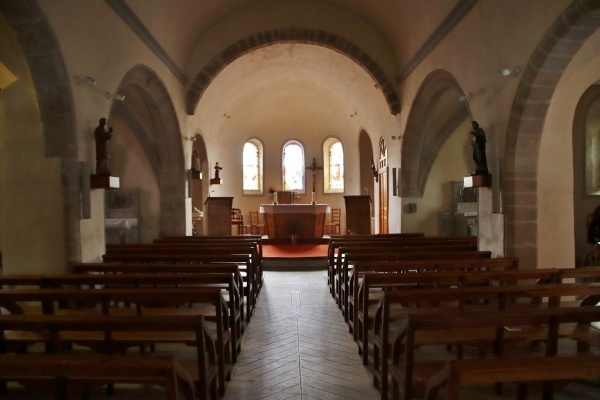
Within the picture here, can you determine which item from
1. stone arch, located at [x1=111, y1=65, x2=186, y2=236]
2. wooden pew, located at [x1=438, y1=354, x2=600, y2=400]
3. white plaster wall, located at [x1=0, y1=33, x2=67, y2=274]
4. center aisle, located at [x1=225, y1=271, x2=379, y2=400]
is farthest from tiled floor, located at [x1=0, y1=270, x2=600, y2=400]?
stone arch, located at [x1=111, y1=65, x2=186, y2=236]

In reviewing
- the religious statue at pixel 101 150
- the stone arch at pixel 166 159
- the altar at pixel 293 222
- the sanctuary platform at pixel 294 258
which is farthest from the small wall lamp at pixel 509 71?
the altar at pixel 293 222

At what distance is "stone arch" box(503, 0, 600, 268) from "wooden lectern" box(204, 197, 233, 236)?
320 inches

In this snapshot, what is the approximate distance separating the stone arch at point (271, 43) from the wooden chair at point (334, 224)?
7035 millimetres

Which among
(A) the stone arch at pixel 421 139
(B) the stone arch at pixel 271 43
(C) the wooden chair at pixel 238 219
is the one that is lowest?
(C) the wooden chair at pixel 238 219

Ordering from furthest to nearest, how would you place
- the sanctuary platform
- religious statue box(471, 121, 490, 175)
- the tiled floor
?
1. the sanctuary platform
2. religious statue box(471, 121, 490, 175)
3. the tiled floor

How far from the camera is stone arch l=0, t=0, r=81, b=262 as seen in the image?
15.8 feet

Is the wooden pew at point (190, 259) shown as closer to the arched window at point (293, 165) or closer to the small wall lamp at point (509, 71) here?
the small wall lamp at point (509, 71)

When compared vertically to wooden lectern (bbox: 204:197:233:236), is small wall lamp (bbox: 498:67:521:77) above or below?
above

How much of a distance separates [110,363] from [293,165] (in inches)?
627

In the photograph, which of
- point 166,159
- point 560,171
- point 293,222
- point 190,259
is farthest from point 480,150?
point 293,222

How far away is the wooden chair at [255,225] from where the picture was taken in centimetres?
1615

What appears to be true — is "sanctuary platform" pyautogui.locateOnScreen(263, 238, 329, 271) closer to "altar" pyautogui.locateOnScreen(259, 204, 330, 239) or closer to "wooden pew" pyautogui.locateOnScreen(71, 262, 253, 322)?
"altar" pyautogui.locateOnScreen(259, 204, 330, 239)

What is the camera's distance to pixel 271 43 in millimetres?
10453

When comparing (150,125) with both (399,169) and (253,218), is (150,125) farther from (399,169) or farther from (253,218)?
(253,218)
